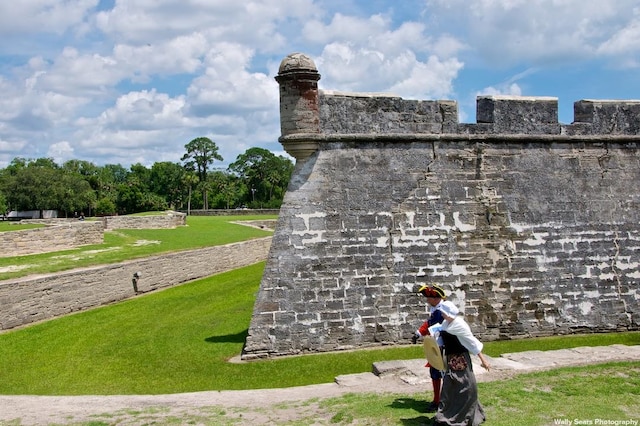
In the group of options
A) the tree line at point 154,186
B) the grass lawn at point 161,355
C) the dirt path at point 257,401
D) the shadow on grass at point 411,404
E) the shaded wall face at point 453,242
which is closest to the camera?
the shadow on grass at point 411,404

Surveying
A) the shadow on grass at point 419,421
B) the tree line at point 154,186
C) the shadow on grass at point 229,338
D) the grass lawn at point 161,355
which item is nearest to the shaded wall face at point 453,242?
the grass lawn at point 161,355

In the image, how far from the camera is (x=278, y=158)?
80375 millimetres

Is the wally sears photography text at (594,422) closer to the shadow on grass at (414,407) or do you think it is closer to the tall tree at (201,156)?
the shadow on grass at (414,407)

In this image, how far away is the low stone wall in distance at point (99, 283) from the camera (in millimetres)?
14709

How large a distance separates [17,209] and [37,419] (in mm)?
59077

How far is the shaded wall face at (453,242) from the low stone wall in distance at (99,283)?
25.5ft

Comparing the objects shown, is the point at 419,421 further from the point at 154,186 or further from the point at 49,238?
the point at 154,186

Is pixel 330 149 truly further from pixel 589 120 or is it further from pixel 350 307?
pixel 589 120

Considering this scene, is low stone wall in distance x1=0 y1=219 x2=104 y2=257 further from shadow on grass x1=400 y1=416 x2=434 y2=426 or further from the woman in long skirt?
the woman in long skirt

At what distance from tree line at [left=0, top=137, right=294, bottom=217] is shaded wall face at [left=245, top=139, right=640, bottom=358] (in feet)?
180

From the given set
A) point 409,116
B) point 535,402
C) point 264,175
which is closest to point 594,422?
point 535,402

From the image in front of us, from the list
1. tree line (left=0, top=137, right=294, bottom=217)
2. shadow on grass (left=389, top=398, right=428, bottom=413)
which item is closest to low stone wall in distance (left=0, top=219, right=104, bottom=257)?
shadow on grass (left=389, top=398, right=428, bottom=413)

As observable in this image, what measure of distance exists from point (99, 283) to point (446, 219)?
11.1 meters

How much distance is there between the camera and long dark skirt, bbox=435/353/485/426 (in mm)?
5887
